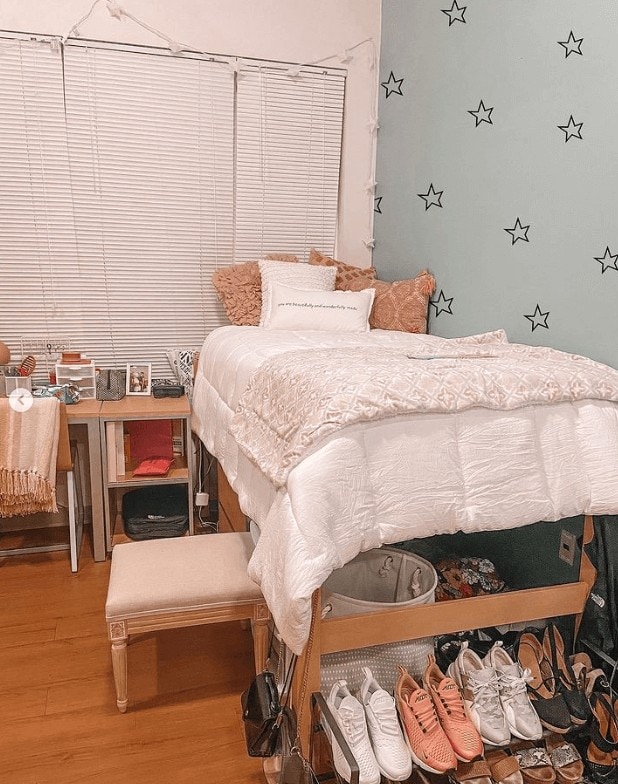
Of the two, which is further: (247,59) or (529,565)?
(247,59)

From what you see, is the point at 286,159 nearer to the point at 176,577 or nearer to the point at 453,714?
the point at 176,577

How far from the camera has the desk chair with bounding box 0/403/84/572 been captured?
8.32ft

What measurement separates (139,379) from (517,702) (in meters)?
2.18

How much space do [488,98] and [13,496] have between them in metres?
2.36

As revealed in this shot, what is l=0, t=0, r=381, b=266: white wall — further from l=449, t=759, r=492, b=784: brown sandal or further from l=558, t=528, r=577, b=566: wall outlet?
l=449, t=759, r=492, b=784: brown sandal

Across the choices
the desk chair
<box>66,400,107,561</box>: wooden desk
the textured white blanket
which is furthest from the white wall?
the textured white blanket

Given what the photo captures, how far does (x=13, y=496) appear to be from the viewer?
2471 mm

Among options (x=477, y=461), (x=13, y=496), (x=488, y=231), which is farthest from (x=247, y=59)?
(x=477, y=461)

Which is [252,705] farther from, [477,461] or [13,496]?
[13,496]

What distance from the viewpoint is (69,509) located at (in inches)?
103

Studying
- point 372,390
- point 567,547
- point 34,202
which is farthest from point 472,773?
point 34,202

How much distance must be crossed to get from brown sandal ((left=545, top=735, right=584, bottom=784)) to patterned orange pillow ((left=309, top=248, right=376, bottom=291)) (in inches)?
83.0

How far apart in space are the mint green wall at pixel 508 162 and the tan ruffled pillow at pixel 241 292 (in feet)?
2.29

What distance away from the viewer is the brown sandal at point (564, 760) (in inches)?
58.6
